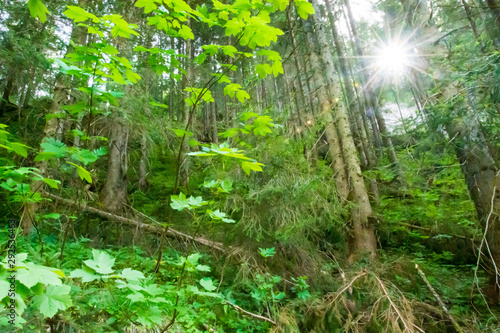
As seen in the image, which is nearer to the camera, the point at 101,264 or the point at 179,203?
the point at 101,264

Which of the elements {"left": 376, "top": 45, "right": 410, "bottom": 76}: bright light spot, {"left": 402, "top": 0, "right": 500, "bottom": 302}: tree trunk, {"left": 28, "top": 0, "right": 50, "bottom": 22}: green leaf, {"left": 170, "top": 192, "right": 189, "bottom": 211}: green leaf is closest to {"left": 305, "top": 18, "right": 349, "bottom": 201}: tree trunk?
{"left": 402, "top": 0, "right": 500, "bottom": 302}: tree trunk

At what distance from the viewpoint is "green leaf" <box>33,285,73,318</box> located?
4.27ft

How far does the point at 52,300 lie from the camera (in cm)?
135

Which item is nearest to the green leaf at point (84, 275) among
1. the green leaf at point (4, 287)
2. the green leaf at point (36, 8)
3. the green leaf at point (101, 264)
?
the green leaf at point (101, 264)

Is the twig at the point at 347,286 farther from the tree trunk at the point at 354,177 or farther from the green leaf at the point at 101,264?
the green leaf at the point at 101,264

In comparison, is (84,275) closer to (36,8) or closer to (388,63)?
(36,8)

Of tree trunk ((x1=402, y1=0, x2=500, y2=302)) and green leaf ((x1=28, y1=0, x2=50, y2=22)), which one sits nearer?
green leaf ((x1=28, y1=0, x2=50, y2=22))

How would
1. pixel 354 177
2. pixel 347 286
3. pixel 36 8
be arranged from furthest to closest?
pixel 354 177 → pixel 347 286 → pixel 36 8

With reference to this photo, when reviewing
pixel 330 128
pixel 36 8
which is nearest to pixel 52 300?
pixel 36 8

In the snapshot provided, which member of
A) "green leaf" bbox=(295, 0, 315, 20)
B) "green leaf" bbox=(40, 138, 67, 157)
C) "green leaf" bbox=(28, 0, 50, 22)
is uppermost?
"green leaf" bbox=(28, 0, 50, 22)

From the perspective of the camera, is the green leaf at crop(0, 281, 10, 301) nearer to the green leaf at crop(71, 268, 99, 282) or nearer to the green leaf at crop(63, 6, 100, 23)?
the green leaf at crop(71, 268, 99, 282)

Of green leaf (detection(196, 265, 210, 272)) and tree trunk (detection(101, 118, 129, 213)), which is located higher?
tree trunk (detection(101, 118, 129, 213))

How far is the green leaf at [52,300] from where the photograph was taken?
1.30m

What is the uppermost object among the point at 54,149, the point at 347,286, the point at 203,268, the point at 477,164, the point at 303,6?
the point at 303,6
